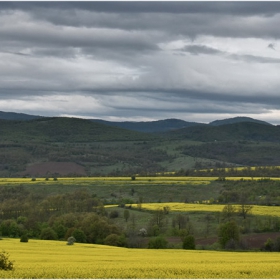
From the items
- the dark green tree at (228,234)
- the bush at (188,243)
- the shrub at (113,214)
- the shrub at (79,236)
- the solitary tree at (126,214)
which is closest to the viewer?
the bush at (188,243)

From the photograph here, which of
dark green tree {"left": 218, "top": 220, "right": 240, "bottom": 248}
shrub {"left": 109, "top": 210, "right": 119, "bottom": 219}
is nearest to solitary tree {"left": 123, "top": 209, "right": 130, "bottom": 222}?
shrub {"left": 109, "top": 210, "right": 119, "bottom": 219}

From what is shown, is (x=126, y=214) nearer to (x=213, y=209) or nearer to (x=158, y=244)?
(x=213, y=209)

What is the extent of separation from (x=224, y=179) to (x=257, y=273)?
6126 inches

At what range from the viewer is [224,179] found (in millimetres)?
199750

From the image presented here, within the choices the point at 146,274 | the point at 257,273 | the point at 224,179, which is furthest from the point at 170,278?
the point at 224,179

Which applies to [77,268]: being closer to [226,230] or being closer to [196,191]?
[226,230]

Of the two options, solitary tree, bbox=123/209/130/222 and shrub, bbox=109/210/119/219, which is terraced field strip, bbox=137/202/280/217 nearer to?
shrub, bbox=109/210/119/219

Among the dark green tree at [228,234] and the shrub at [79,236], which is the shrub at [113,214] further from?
the dark green tree at [228,234]

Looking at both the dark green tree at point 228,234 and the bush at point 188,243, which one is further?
the dark green tree at point 228,234

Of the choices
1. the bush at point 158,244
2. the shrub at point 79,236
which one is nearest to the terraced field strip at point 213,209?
the bush at point 158,244

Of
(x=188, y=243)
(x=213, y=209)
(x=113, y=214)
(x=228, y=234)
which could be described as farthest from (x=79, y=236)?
(x=213, y=209)

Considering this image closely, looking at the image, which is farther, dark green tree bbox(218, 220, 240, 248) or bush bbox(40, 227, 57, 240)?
bush bbox(40, 227, 57, 240)

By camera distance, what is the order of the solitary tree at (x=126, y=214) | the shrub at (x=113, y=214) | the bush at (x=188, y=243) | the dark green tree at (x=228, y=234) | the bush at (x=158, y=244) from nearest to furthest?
the bush at (x=188, y=243) < the bush at (x=158, y=244) < the dark green tree at (x=228, y=234) < the solitary tree at (x=126, y=214) < the shrub at (x=113, y=214)

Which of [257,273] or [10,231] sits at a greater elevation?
[257,273]
